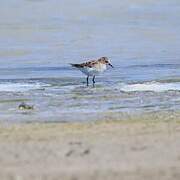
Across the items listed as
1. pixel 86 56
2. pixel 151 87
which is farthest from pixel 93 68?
pixel 86 56

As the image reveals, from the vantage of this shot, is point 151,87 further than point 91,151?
Yes

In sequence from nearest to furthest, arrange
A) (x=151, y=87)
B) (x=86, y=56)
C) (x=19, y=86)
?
1. (x=151, y=87)
2. (x=19, y=86)
3. (x=86, y=56)

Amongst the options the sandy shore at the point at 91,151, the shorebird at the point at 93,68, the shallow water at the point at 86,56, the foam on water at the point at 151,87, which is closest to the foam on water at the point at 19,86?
the shallow water at the point at 86,56

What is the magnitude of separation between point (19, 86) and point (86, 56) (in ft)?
21.8

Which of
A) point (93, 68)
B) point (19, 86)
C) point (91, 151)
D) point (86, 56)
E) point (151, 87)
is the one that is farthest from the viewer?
point (86, 56)

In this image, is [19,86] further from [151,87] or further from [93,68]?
[151,87]

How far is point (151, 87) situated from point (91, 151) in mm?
7824

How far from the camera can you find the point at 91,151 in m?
9.55

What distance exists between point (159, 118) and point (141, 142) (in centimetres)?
275

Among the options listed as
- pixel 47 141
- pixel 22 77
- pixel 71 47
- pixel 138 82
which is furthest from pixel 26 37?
pixel 47 141

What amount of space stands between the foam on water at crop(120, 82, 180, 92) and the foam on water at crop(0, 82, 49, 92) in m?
1.61

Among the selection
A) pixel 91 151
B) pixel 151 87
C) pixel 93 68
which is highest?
pixel 93 68

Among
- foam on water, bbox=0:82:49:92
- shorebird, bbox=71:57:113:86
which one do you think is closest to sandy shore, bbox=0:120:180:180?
foam on water, bbox=0:82:49:92

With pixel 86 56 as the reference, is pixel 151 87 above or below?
below
